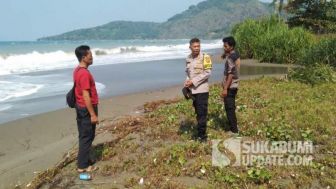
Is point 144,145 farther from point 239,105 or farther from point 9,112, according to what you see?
point 9,112

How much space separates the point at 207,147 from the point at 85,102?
1.89m

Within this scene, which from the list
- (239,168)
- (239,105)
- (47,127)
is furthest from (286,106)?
(47,127)

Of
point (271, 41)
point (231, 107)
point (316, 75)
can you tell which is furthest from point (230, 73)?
point (271, 41)

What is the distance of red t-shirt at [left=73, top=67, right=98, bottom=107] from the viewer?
19.0ft

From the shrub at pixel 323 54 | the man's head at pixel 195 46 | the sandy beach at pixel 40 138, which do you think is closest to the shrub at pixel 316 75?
the shrub at pixel 323 54

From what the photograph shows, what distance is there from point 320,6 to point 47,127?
82.1ft

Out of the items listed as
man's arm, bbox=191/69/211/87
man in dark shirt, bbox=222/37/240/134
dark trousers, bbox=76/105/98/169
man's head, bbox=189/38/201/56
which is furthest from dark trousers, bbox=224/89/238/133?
dark trousers, bbox=76/105/98/169

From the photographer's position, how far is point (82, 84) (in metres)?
5.80

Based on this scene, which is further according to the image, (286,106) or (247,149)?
(286,106)

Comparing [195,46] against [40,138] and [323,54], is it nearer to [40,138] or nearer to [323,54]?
[40,138]

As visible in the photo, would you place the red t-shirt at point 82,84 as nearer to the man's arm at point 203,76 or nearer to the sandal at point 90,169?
the sandal at point 90,169

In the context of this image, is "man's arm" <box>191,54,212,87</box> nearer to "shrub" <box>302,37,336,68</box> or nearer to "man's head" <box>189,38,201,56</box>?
"man's head" <box>189,38,201,56</box>

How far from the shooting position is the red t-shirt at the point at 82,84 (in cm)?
580

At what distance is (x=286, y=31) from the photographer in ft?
67.5
